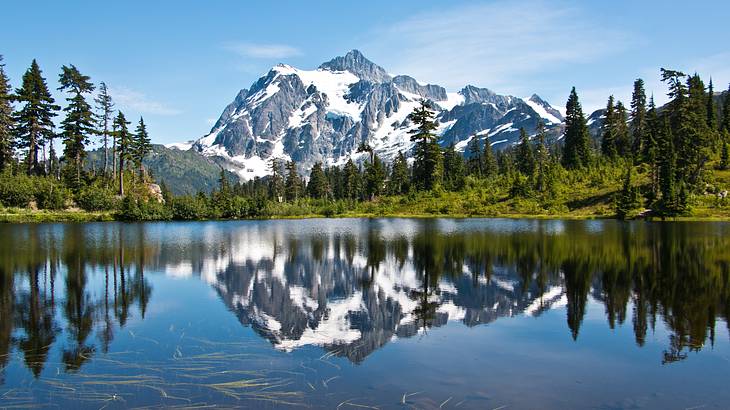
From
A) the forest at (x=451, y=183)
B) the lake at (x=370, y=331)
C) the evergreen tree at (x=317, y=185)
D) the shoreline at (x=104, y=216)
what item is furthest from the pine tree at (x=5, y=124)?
the evergreen tree at (x=317, y=185)

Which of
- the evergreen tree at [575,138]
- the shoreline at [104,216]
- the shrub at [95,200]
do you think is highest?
the evergreen tree at [575,138]

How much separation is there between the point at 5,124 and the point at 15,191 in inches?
708

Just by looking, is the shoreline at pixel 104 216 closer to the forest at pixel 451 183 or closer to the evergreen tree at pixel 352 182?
the forest at pixel 451 183

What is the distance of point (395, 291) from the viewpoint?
23.9 m

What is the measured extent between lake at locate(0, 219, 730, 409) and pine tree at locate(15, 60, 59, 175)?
6950cm

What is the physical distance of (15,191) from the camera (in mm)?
81750

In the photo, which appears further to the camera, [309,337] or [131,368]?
[309,337]

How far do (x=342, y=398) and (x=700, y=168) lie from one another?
95499 millimetres

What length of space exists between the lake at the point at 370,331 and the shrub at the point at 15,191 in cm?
5582

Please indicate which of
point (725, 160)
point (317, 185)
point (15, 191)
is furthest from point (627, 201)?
point (317, 185)

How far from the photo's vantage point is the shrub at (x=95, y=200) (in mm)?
89562

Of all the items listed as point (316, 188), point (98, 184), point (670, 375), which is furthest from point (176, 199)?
point (670, 375)

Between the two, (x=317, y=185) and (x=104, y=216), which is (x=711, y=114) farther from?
(x=104, y=216)

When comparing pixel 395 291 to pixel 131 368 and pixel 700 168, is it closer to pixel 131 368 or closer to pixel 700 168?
pixel 131 368
